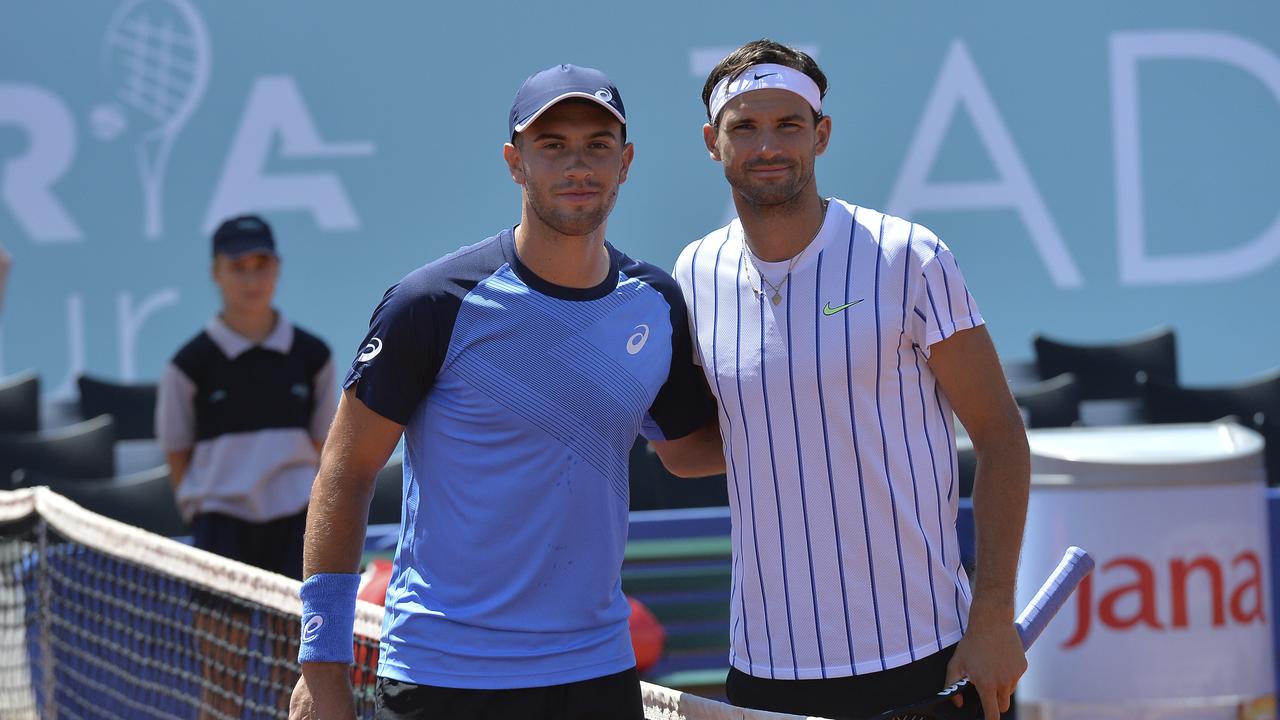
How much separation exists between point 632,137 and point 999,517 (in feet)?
18.7

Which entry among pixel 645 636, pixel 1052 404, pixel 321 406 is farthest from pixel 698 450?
pixel 1052 404

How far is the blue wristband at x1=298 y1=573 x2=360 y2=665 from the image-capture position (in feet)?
7.91

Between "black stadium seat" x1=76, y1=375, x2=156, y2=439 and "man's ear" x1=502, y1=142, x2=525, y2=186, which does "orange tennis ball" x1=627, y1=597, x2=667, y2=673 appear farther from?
"black stadium seat" x1=76, y1=375, x2=156, y2=439

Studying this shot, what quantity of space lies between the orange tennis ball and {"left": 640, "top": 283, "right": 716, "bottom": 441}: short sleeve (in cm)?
213

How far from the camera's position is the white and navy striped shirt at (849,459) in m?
2.50

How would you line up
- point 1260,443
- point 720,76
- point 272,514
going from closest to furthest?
point 720,76
point 1260,443
point 272,514

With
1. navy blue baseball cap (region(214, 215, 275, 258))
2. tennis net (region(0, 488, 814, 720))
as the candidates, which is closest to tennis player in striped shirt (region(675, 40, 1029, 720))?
tennis net (region(0, 488, 814, 720))

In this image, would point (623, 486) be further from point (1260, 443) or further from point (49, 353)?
point (49, 353)

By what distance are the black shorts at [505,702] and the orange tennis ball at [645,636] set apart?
7.65 ft

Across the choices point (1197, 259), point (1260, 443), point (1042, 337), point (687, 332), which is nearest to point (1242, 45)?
point (1197, 259)

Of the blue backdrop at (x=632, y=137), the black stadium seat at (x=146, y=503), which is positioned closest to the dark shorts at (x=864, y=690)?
the black stadium seat at (x=146, y=503)

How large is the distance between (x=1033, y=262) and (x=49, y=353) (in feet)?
17.2

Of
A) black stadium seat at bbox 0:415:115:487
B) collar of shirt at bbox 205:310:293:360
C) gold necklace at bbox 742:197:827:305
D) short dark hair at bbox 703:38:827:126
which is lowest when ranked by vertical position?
black stadium seat at bbox 0:415:115:487

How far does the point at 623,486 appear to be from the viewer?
256 cm
